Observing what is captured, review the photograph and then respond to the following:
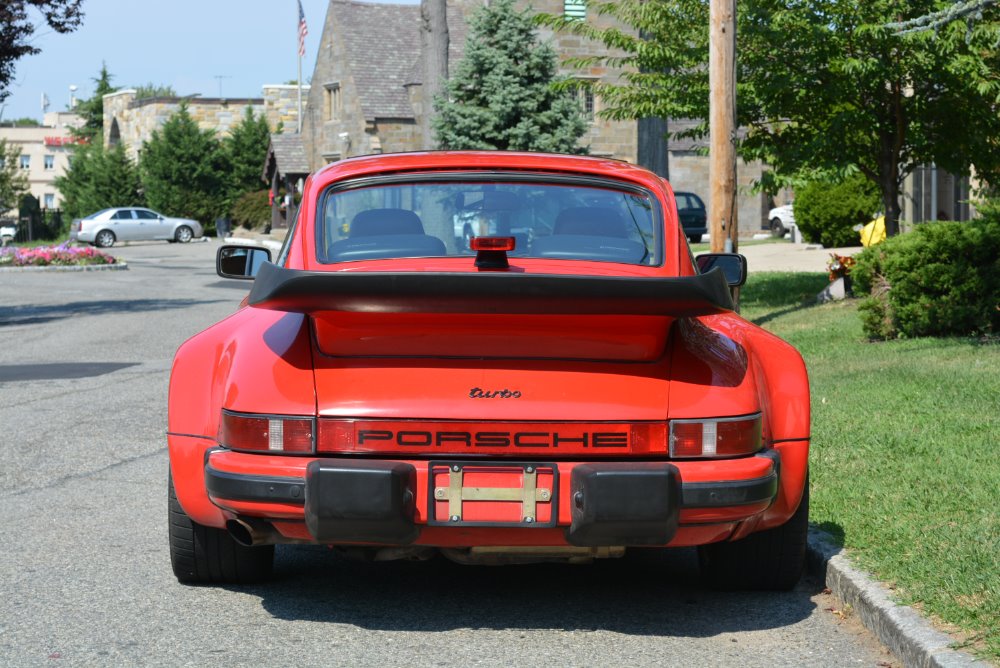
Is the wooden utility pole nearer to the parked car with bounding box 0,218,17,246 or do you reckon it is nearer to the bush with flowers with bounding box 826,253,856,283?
the bush with flowers with bounding box 826,253,856,283

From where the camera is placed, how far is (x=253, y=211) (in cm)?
5941

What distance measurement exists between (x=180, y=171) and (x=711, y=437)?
6055 centimetres

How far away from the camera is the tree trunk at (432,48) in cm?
2617

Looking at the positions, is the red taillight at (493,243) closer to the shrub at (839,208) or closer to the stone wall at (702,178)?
the shrub at (839,208)

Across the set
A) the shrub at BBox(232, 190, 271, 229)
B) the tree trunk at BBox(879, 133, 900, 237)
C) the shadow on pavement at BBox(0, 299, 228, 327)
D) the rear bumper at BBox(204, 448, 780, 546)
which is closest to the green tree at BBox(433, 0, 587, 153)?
the shadow on pavement at BBox(0, 299, 228, 327)

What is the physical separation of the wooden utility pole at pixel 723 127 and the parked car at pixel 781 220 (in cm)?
2943

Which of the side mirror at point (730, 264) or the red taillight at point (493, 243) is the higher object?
the red taillight at point (493, 243)

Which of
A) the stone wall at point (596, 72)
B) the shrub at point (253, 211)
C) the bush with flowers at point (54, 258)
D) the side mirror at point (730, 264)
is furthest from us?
the shrub at point (253, 211)

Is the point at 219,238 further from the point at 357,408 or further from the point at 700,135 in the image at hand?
the point at 357,408

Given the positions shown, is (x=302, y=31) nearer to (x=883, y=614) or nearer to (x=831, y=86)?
(x=831, y=86)

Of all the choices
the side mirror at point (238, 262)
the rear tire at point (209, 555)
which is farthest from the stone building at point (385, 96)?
the rear tire at point (209, 555)

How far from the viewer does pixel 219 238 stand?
59344 mm

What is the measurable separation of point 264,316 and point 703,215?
4031 centimetres

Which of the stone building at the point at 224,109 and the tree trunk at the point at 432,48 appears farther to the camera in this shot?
the stone building at the point at 224,109
